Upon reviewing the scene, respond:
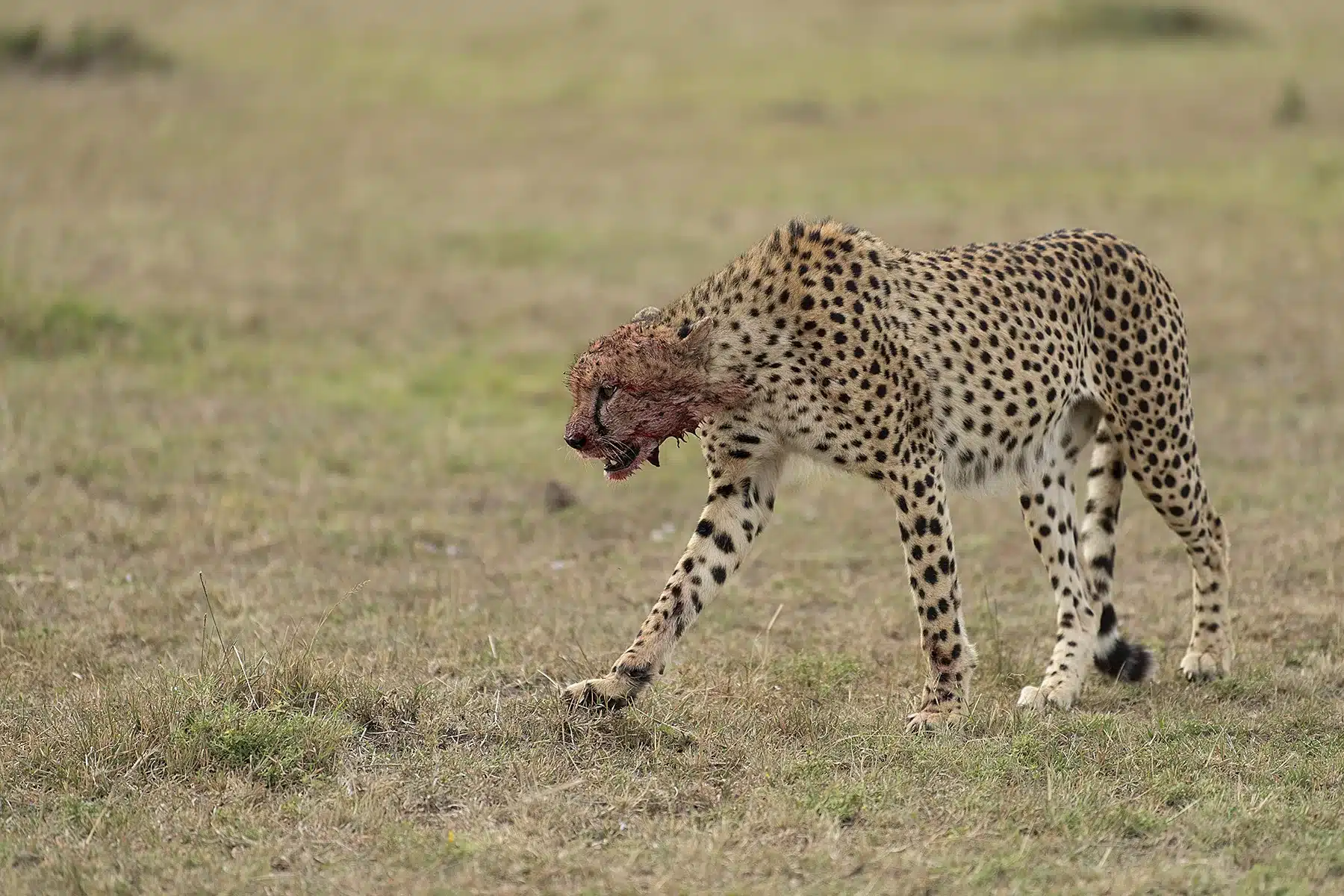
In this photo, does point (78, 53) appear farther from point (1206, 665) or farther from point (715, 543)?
point (1206, 665)

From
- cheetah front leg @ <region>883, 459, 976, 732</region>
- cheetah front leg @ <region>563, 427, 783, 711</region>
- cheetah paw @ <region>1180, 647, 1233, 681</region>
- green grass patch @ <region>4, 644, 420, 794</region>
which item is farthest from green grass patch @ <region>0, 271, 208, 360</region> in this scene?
cheetah paw @ <region>1180, 647, 1233, 681</region>

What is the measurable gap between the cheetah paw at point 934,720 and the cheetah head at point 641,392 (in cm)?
117

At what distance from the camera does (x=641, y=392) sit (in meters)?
5.51

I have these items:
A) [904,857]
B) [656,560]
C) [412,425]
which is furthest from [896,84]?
[904,857]

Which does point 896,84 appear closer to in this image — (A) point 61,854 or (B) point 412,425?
(B) point 412,425

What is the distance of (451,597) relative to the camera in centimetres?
707

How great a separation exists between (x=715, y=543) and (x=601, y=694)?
710mm

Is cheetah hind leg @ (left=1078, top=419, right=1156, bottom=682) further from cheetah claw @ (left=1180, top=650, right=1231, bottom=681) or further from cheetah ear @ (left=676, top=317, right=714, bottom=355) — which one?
cheetah ear @ (left=676, top=317, right=714, bottom=355)

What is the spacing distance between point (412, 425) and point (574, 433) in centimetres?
491

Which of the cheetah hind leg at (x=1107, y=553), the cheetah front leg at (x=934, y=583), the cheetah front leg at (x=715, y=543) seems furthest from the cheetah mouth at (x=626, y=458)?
the cheetah hind leg at (x=1107, y=553)

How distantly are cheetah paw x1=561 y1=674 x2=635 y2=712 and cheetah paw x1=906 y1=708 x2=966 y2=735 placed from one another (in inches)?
35.4

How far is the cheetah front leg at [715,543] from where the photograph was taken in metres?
5.49

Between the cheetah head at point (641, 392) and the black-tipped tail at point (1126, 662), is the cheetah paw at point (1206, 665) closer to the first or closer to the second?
the black-tipped tail at point (1126, 662)

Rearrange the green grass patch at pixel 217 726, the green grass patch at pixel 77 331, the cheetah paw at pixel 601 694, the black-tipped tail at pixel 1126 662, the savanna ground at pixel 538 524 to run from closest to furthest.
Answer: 1. the savanna ground at pixel 538 524
2. the green grass patch at pixel 217 726
3. the cheetah paw at pixel 601 694
4. the black-tipped tail at pixel 1126 662
5. the green grass patch at pixel 77 331
